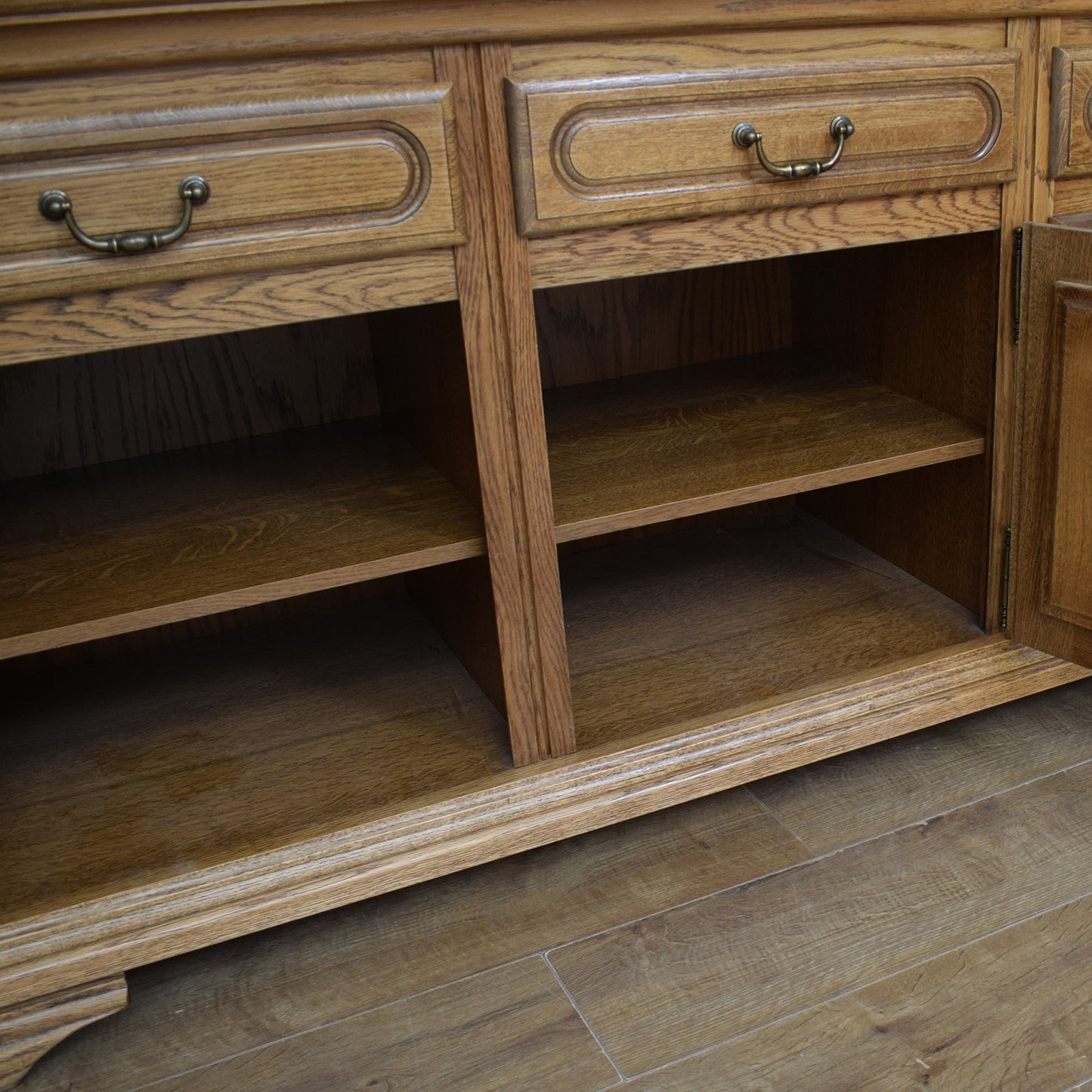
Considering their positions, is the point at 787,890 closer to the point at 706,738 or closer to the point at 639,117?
the point at 706,738

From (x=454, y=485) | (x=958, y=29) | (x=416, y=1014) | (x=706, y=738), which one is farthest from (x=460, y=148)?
(x=416, y=1014)

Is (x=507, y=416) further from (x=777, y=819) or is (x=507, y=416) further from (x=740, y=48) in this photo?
(x=777, y=819)

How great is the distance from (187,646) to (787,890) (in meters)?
0.88

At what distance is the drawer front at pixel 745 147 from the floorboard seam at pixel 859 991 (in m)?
0.70

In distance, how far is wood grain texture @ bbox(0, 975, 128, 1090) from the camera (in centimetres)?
94

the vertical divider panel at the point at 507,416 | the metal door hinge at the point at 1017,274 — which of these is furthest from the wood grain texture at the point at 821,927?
the metal door hinge at the point at 1017,274

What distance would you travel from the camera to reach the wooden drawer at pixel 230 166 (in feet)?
2.67

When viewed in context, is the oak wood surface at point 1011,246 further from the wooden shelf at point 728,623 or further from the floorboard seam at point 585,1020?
the floorboard seam at point 585,1020

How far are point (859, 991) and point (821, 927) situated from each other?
0.08 meters

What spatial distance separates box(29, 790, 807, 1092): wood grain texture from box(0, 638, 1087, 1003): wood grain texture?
0.06m

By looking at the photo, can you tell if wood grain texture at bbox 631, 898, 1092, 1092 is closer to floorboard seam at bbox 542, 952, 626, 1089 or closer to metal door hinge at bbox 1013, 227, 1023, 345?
floorboard seam at bbox 542, 952, 626, 1089

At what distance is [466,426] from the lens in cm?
104

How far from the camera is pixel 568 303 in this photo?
61.2 inches

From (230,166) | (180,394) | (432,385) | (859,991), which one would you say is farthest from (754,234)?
(180,394)
